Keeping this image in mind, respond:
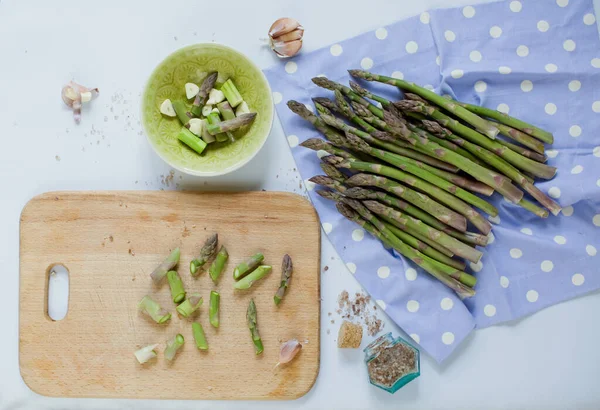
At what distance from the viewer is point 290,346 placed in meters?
2.03

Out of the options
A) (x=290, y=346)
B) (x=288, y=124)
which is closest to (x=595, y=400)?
(x=290, y=346)

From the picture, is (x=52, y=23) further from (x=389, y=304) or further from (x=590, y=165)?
(x=590, y=165)

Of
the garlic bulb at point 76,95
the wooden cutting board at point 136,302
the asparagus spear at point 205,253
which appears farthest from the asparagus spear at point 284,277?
the garlic bulb at point 76,95

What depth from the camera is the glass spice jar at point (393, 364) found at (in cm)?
202

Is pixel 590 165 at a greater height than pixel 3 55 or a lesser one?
lesser

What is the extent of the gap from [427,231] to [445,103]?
1.36ft

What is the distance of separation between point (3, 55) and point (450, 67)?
1502 millimetres

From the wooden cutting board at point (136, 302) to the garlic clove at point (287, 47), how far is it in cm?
46

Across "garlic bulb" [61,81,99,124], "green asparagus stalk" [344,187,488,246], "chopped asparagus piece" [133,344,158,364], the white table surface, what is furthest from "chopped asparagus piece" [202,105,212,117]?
"chopped asparagus piece" [133,344,158,364]

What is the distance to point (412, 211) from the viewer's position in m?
2.04

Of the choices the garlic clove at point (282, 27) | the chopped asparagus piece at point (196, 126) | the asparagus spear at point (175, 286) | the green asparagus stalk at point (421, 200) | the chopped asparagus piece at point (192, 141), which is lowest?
the asparagus spear at point (175, 286)

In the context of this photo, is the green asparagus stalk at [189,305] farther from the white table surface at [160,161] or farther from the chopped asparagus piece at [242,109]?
the chopped asparagus piece at [242,109]

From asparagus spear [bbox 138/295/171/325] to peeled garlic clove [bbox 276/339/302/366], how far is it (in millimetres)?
386

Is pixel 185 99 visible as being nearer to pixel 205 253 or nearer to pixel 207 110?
pixel 207 110
